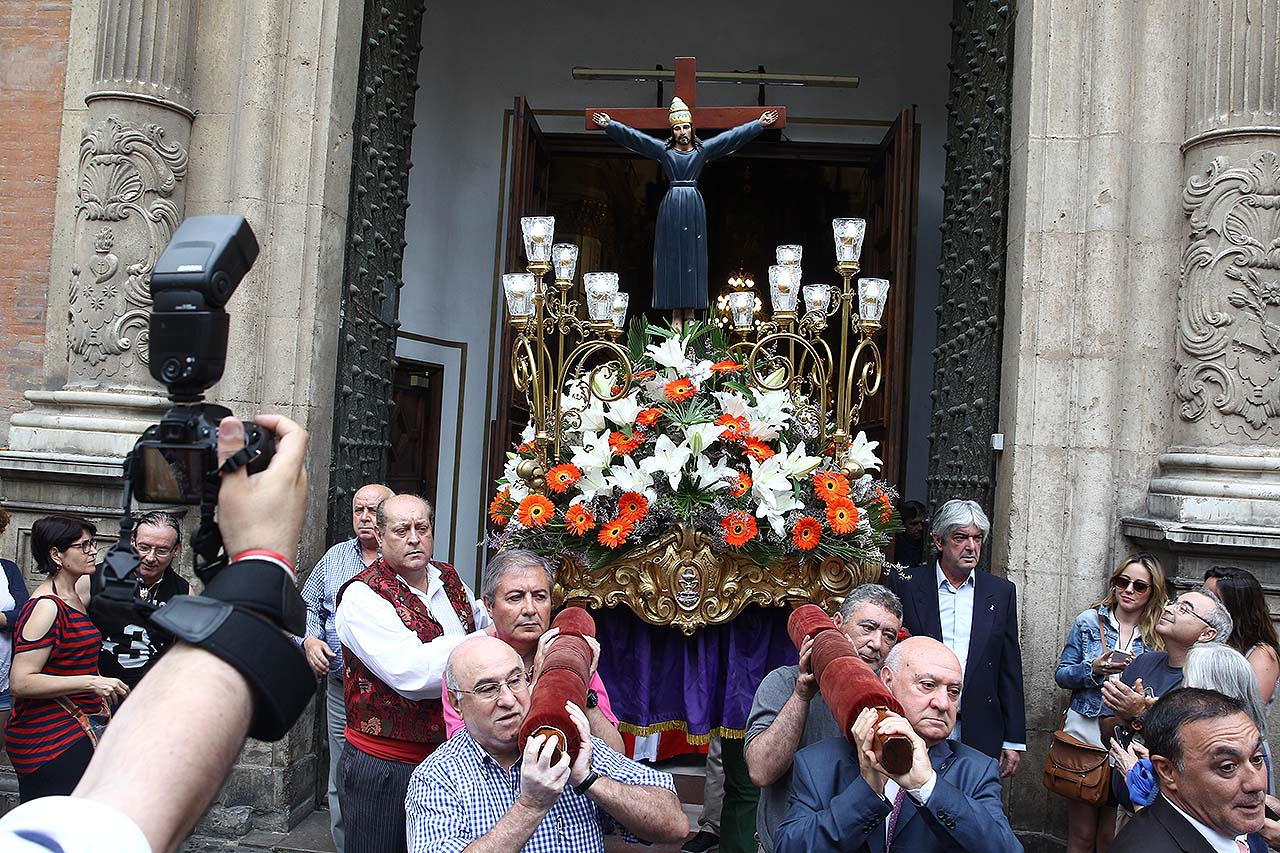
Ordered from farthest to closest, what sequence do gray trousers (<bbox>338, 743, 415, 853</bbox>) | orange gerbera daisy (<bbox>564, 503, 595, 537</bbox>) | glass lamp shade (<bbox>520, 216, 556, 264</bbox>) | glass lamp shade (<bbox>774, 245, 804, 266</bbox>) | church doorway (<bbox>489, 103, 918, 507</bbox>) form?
church doorway (<bbox>489, 103, 918, 507</bbox>), glass lamp shade (<bbox>774, 245, 804, 266</bbox>), glass lamp shade (<bbox>520, 216, 556, 264</bbox>), orange gerbera daisy (<bbox>564, 503, 595, 537</bbox>), gray trousers (<bbox>338, 743, 415, 853</bbox>)

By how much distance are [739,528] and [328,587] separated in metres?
1.99

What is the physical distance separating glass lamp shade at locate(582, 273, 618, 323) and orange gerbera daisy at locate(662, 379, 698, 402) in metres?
0.56

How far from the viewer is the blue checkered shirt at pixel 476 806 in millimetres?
2992

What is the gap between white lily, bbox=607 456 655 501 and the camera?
493 centimetres

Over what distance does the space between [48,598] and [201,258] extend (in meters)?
3.58

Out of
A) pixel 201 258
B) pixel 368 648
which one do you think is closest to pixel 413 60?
pixel 368 648

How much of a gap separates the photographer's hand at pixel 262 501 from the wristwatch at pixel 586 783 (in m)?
1.74

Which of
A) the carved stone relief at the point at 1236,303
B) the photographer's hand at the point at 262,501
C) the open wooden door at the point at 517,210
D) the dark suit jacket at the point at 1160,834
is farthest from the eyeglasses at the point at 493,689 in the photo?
the open wooden door at the point at 517,210

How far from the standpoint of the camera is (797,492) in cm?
504

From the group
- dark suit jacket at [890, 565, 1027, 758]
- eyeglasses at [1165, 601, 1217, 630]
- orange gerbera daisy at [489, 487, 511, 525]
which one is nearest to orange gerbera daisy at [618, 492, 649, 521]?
orange gerbera daisy at [489, 487, 511, 525]

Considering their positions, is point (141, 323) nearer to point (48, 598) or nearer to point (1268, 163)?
point (48, 598)

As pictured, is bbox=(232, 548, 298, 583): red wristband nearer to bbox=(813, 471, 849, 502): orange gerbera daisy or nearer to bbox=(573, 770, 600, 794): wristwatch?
bbox=(573, 770, 600, 794): wristwatch

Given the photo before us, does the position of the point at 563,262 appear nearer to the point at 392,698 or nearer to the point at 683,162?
the point at 683,162

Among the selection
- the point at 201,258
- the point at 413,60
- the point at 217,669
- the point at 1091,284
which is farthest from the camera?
the point at 413,60
